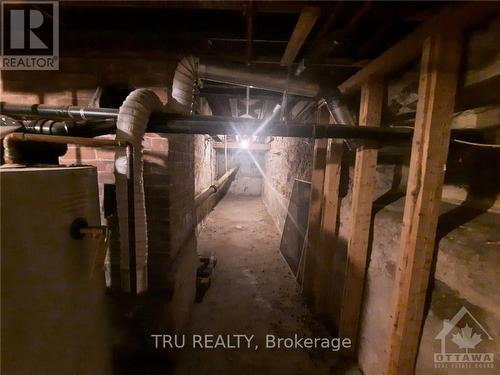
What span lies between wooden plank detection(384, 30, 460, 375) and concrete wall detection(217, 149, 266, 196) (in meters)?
9.05

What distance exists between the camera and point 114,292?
1738 mm

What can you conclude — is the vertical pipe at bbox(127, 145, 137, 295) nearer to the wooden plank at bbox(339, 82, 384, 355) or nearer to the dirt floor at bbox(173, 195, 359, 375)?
A: the dirt floor at bbox(173, 195, 359, 375)

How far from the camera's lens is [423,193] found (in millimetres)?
1216

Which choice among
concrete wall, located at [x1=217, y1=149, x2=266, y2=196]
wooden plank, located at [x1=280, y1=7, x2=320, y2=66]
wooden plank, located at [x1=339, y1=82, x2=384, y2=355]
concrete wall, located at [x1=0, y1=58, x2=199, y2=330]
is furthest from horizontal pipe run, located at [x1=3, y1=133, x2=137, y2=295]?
concrete wall, located at [x1=217, y1=149, x2=266, y2=196]

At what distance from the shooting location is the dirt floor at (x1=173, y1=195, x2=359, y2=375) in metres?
1.95

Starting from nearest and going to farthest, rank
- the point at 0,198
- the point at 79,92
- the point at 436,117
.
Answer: the point at 0,198, the point at 436,117, the point at 79,92

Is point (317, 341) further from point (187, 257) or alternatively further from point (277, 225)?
point (277, 225)

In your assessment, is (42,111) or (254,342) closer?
(42,111)

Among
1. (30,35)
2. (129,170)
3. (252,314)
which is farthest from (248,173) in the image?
(129,170)

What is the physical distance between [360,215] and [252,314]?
1.54 m

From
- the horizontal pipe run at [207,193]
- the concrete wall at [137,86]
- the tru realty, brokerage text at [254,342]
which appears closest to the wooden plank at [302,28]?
the concrete wall at [137,86]

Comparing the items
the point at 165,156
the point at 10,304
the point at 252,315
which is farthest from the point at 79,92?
the point at 252,315

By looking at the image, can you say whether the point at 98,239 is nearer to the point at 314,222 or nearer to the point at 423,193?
the point at 423,193

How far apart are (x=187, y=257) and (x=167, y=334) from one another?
65 cm
